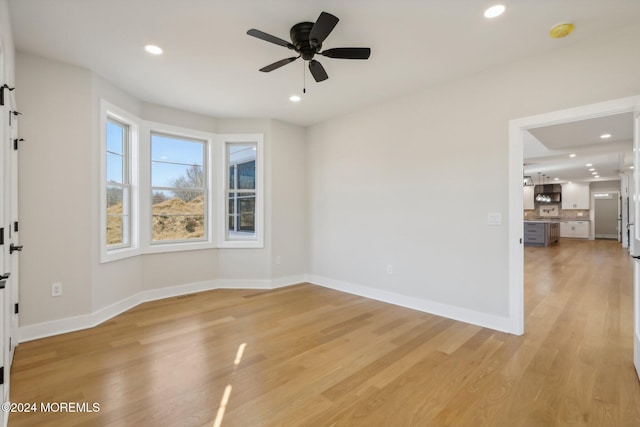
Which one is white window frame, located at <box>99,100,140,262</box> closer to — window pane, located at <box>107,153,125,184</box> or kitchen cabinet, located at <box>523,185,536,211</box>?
window pane, located at <box>107,153,125,184</box>

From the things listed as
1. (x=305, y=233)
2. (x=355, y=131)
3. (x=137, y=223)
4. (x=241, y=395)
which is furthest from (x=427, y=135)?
(x=137, y=223)

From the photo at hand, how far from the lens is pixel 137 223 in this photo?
4.17 m

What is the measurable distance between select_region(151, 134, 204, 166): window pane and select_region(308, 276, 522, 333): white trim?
291 centimetres

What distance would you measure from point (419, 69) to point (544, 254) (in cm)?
797

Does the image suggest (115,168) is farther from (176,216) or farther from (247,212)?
(247,212)

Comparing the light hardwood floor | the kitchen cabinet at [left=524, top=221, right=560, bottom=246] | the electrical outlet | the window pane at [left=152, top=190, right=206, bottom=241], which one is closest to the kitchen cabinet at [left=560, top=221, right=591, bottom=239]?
the kitchen cabinet at [left=524, top=221, right=560, bottom=246]

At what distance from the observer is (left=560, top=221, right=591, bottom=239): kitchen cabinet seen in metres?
13.0

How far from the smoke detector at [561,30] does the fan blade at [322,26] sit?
1.85 m

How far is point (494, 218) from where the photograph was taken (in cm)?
327

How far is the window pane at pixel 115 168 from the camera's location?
12.4ft

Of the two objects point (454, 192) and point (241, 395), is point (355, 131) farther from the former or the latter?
point (241, 395)

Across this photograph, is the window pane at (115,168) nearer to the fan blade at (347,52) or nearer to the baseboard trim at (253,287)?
the baseboard trim at (253,287)

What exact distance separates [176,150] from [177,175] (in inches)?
15.3

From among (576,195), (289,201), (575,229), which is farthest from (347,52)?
(575,229)
